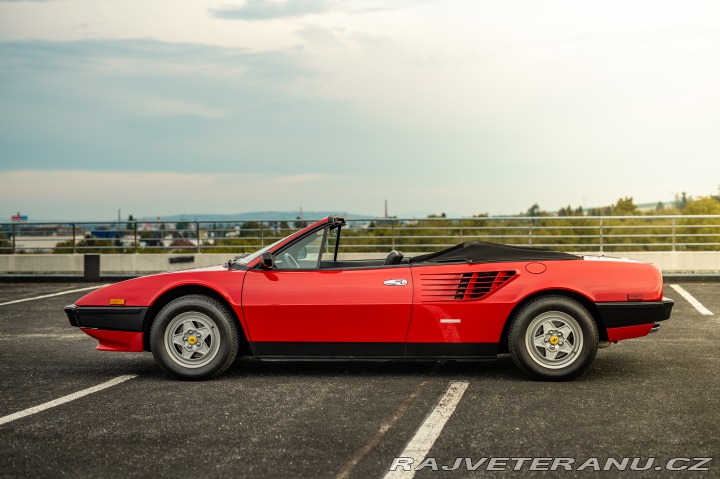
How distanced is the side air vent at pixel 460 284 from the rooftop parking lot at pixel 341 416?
0.67 meters

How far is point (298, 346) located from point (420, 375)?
1031 mm

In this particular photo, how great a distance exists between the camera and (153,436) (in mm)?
4914

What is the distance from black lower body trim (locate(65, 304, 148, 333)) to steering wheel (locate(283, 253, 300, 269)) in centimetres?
120

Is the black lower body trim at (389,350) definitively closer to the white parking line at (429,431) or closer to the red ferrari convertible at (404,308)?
the red ferrari convertible at (404,308)

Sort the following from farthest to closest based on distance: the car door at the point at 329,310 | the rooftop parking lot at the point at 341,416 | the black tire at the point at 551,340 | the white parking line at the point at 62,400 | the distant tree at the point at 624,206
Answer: the distant tree at the point at 624,206 < the car door at the point at 329,310 < the black tire at the point at 551,340 < the white parking line at the point at 62,400 < the rooftop parking lot at the point at 341,416

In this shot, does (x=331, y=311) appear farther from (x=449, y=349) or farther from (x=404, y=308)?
(x=449, y=349)

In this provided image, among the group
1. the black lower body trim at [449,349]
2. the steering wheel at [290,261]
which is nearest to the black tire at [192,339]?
the steering wheel at [290,261]

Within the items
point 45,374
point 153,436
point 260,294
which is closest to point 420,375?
point 260,294

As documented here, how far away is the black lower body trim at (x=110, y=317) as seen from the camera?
264 inches

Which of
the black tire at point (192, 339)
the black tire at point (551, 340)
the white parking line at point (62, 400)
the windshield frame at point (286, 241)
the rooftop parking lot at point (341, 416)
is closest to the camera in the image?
the rooftop parking lot at point (341, 416)

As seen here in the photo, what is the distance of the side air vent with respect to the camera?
21.0ft

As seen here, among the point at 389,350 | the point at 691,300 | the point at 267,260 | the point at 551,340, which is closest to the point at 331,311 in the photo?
the point at 389,350

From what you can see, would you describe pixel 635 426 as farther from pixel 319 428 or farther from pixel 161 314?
pixel 161 314

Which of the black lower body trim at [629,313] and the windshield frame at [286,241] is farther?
the windshield frame at [286,241]
